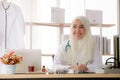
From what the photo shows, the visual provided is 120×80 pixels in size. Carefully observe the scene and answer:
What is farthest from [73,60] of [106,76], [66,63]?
[106,76]

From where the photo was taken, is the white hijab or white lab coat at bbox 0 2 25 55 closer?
the white hijab

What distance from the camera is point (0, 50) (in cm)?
413

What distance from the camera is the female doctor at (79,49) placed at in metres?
3.62

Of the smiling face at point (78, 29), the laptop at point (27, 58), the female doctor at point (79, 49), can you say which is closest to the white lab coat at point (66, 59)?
the female doctor at point (79, 49)

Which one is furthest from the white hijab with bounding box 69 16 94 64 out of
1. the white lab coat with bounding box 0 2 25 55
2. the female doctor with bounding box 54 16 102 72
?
the white lab coat with bounding box 0 2 25 55

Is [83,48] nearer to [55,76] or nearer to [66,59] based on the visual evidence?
[66,59]

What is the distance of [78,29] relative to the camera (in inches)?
144

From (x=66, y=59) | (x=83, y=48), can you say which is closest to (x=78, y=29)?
(x=83, y=48)

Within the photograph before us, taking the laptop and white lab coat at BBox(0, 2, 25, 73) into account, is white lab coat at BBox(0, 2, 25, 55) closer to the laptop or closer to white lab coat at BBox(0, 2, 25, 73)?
white lab coat at BBox(0, 2, 25, 73)

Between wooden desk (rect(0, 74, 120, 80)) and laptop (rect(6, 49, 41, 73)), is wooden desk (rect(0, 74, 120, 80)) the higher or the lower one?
the lower one

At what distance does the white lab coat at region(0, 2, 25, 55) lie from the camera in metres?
4.21

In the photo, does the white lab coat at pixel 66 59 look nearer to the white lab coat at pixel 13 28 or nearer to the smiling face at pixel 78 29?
the smiling face at pixel 78 29

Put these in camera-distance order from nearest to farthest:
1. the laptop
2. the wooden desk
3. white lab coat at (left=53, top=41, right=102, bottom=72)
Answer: the wooden desk → the laptop → white lab coat at (left=53, top=41, right=102, bottom=72)

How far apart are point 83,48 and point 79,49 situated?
2.3 inches
